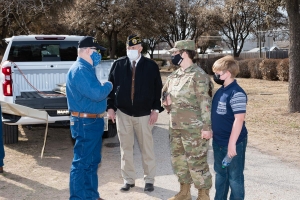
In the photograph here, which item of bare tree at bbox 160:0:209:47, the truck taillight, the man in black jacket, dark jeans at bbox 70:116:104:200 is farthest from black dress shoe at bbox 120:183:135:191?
bare tree at bbox 160:0:209:47

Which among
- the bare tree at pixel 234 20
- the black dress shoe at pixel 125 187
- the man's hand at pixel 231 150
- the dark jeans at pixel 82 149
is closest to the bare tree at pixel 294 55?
the black dress shoe at pixel 125 187

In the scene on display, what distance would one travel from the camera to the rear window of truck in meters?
7.70

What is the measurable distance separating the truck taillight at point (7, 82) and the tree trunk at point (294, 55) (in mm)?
7451

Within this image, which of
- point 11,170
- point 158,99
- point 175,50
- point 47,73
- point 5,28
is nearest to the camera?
point 175,50

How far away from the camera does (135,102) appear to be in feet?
17.2

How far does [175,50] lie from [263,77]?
66.0ft

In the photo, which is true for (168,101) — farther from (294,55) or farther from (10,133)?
(294,55)

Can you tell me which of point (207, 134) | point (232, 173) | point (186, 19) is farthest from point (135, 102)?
point (186, 19)

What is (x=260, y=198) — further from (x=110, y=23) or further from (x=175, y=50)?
(x=110, y=23)

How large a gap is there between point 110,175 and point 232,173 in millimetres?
2363

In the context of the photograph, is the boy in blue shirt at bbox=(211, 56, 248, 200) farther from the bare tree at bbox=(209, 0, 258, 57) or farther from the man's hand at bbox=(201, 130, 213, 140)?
the bare tree at bbox=(209, 0, 258, 57)

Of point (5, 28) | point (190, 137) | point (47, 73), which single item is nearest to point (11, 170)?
point (47, 73)

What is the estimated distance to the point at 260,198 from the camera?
16.4ft

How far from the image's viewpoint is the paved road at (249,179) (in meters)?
5.15
